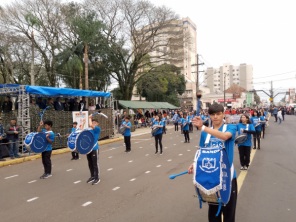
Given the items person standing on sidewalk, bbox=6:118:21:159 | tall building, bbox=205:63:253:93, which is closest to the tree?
person standing on sidewalk, bbox=6:118:21:159

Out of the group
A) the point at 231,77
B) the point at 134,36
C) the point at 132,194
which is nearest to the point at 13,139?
the point at 132,194

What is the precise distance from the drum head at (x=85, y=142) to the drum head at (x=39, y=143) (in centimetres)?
151

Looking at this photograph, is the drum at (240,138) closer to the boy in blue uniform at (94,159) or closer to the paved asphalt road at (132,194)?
the paved asphalt road at (132,194)

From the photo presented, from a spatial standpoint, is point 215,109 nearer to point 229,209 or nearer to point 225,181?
point 225,181

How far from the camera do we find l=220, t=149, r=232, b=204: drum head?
10.8 ft

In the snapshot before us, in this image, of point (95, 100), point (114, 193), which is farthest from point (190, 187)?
point (95, 100)

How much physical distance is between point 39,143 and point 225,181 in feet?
22.3

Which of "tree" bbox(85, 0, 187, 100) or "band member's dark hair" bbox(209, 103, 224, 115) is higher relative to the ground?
"tree" bbox(85, 0, 187, 100)

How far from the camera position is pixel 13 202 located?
21.0 ft

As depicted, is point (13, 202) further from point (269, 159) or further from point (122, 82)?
point (122, 82)

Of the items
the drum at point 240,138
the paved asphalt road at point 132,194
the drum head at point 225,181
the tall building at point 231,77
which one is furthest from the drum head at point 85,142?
the tall building at point 231,77

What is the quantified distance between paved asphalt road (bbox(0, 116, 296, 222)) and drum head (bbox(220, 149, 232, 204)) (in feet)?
6.26

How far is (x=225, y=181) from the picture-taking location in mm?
3312

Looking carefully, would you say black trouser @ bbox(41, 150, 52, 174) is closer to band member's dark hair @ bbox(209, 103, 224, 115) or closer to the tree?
band member's dark hair @ bbox(209, 103, 224, 115)
